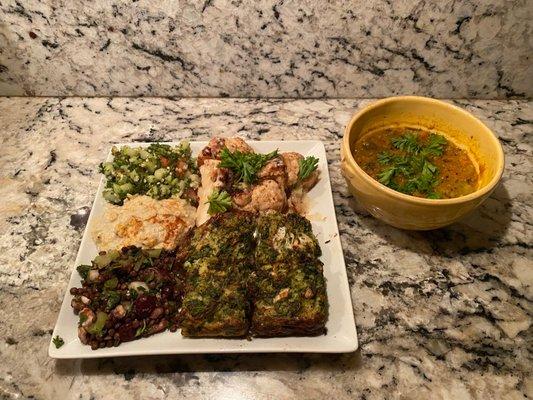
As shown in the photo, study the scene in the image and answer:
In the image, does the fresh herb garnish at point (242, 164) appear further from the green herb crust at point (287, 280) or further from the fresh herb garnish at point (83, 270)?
the fresh herb garnish at point (83, 270)

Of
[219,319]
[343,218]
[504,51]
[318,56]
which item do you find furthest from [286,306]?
[504,51]

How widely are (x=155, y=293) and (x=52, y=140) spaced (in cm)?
110

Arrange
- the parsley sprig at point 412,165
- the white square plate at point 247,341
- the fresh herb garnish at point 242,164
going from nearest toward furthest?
the white square plate at point 247,341
the parsley sprig at point 412,165
the fresh herb garnish at point 242,164

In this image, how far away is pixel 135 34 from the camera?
76.0 inches

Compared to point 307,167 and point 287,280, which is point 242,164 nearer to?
point 307,167

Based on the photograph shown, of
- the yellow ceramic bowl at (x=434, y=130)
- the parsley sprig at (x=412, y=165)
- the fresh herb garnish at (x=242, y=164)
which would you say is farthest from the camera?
the fresh herb garnish at (x=242, y=164)

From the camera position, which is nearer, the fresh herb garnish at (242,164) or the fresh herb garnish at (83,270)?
the fresh herb garnish at (83,270)

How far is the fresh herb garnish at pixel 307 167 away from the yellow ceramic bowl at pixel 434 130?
19 centimetres

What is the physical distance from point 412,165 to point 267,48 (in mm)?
878

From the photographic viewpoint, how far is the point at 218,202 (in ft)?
5.16

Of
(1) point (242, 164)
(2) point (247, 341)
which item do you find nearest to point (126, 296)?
(2) point (247, 341)

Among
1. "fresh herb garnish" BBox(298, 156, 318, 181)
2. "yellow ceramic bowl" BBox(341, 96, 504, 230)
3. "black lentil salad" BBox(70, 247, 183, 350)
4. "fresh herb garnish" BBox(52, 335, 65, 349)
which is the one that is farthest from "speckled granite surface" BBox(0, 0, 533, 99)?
"fresh herb garnish" BBox(52, 335, 65, 349)

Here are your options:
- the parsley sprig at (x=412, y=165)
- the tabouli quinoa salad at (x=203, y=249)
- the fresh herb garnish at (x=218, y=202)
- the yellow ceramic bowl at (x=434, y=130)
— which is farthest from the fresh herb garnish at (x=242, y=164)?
the parsley sprig at (x=412, y=165)

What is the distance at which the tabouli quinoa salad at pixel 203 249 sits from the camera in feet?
4.26
